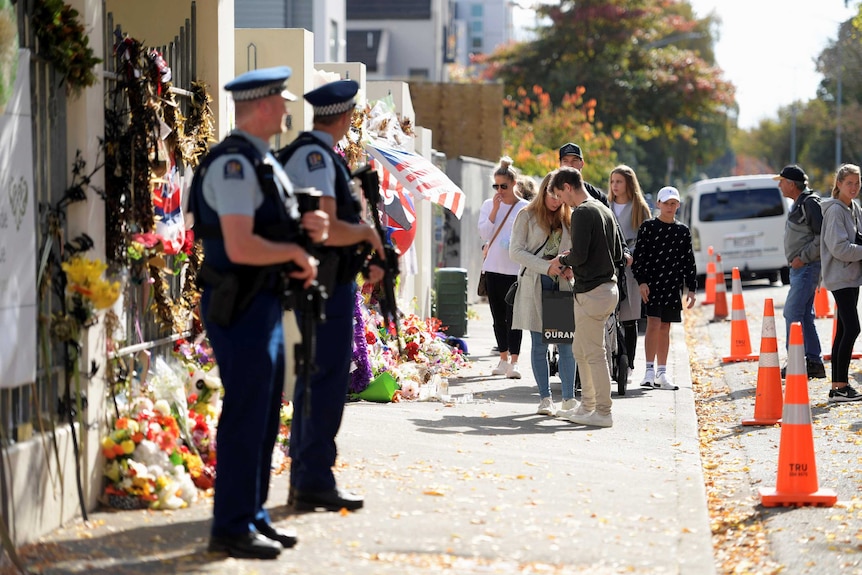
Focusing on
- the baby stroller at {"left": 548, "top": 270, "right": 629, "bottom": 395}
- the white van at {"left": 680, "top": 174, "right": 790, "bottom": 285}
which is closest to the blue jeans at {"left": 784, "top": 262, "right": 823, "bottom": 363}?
the baby stroller at {"left": 548, "top": 270, "right": 629, "bottom": 395}

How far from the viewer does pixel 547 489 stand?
725cm

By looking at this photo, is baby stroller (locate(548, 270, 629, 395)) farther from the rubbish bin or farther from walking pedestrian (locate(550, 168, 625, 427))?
the rubbish bin

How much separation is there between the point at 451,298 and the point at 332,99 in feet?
31.8

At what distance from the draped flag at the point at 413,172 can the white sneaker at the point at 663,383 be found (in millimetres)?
2368

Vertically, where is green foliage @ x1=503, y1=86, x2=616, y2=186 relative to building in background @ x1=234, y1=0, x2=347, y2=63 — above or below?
below

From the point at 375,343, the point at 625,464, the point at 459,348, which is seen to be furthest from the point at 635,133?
the point at 625,464

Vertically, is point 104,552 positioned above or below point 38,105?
below

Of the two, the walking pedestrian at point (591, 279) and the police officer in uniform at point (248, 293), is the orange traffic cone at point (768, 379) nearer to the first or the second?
the walking pedestrian at point (591, 279)

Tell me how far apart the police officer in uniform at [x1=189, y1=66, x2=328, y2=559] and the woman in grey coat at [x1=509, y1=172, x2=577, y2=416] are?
4534 mm

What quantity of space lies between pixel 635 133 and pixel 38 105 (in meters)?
38.6

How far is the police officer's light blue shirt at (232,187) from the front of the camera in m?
5.38

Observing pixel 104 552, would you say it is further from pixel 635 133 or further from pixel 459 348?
pixel 635 133

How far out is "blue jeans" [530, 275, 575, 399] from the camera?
9.98m

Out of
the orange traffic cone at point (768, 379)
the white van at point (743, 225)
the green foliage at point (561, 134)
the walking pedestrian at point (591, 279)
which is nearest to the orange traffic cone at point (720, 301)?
the white van at point (743, 225)
